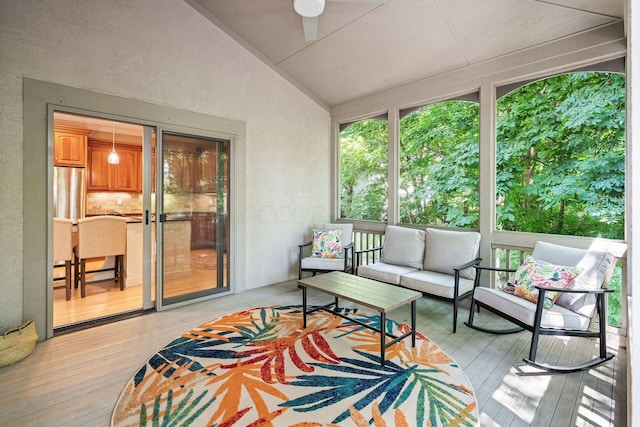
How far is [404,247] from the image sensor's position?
4.05 meters

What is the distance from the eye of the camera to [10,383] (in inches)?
87.0

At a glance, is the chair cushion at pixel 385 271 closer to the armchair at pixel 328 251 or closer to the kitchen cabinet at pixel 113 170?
the armchair at pixel 328 251

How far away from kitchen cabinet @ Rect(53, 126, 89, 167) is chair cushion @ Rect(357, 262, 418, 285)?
5598 mm

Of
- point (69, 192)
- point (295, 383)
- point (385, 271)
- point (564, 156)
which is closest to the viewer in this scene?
point (295, 383)

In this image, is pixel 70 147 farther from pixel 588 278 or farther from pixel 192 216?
pixel 588 278

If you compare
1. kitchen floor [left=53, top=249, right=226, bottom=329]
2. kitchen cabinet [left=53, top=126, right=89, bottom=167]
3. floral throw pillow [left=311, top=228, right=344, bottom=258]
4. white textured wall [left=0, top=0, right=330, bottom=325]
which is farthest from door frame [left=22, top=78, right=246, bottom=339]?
kitchen cabinet [left=53, top=126, right=89, bottom=167]

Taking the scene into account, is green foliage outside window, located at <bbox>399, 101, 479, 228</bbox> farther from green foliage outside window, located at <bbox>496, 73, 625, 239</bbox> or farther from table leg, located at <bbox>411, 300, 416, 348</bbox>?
table leg, located at <bbox>411, 300, 416, 348</bbox>

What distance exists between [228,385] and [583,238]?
11.5ft

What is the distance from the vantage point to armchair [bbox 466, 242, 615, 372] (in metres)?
2.39

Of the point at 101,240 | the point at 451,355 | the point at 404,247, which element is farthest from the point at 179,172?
the point at 451,355

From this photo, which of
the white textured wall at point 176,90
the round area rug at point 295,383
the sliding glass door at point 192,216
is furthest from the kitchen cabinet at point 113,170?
the round area rug at point 295,383

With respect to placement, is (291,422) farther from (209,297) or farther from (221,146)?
(221,146)

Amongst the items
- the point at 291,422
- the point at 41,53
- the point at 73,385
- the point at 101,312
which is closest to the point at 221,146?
the point at 41,53

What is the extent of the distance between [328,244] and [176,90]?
2.82 m
